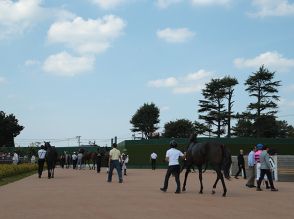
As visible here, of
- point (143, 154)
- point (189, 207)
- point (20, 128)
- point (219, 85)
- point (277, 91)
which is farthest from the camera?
point (20, 128)

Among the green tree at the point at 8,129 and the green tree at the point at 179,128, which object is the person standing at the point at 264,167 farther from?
the green tree at the point at 179,128

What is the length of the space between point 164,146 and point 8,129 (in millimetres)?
48078

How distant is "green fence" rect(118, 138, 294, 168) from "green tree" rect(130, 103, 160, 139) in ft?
157

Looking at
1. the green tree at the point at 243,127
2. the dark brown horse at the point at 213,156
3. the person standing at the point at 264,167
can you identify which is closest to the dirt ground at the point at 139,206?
the dark brown horse at the point at 213,156

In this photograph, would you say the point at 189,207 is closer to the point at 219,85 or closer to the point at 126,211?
the point at 126,211

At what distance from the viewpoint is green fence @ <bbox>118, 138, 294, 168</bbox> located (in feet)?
161

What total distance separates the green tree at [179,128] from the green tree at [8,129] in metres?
28.8

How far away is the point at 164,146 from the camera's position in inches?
1988

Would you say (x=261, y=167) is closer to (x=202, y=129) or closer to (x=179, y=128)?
(x=202, y=129)

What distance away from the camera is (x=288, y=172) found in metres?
24.9

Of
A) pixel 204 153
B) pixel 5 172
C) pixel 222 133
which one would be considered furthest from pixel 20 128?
pixel 204 153

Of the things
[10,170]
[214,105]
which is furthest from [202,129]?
[10,170]

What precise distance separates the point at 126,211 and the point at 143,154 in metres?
41.0

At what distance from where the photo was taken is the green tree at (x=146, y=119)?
101m
